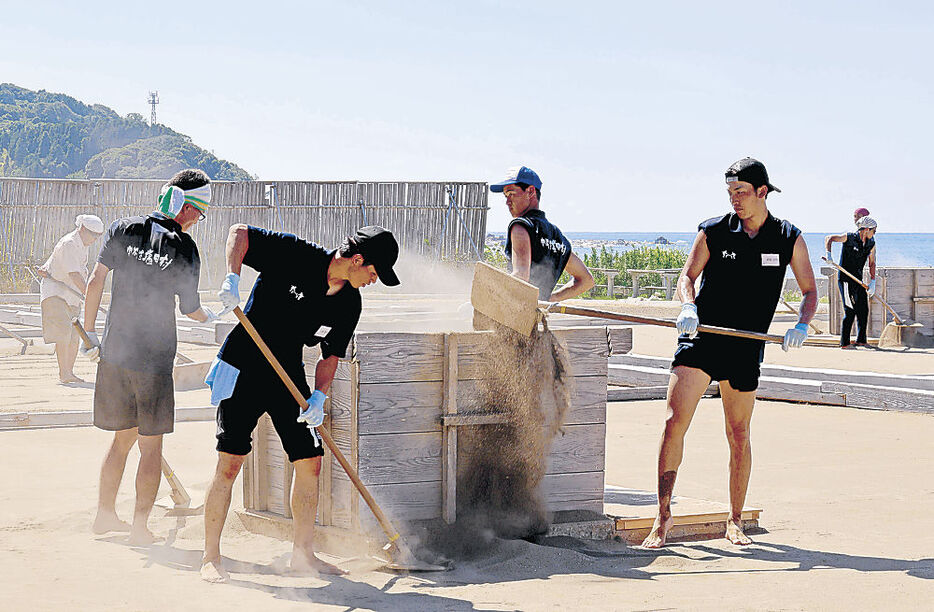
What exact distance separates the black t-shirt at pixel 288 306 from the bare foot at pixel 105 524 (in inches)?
49.6

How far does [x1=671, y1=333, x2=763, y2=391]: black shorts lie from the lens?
16.9 feet

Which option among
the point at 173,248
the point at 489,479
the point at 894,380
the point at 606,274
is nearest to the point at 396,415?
the point at 489,479

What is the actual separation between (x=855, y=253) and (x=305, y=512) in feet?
37.5

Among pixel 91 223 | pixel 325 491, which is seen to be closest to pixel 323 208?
pixel 91 223

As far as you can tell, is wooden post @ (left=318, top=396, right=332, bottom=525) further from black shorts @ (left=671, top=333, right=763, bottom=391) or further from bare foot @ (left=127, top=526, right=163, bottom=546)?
black shorts @ (left=671, top=333, right=763, bottom=391)

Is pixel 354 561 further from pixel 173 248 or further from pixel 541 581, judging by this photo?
pixel 173 248

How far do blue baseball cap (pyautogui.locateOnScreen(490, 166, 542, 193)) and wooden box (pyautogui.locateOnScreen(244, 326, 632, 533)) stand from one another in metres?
0.76

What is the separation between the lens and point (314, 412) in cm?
450

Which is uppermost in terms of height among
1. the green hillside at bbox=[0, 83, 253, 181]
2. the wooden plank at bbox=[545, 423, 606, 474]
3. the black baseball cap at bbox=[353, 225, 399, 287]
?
the green hillside at bbox=[0, 83, 253, 181]

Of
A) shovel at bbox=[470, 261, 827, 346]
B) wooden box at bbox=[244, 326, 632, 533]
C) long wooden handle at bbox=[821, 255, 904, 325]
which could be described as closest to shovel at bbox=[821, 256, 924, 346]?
long wooden handle at bbox=[821, 255, 904, 325]

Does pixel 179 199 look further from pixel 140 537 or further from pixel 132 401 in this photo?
pixel 140 537

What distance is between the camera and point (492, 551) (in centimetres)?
484

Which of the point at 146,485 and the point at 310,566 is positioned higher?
the point at 146,485

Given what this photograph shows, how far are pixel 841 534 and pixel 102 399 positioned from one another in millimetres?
3539
